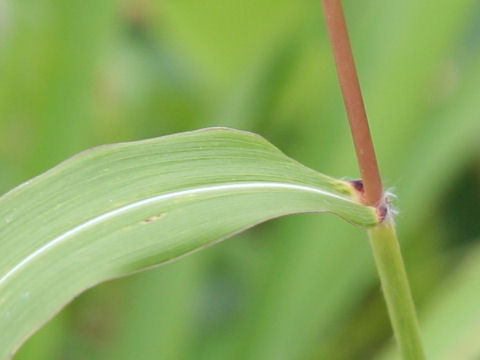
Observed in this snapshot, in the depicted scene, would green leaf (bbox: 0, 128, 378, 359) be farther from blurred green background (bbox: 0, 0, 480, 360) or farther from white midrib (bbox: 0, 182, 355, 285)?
blurred green background (bbox: 0, 0, 480, 360)

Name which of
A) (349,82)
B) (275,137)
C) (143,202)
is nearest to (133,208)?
(143,202)

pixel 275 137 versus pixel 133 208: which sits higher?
pixel 275 137

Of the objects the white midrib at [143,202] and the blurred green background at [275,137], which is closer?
the white midrib at [143,202]

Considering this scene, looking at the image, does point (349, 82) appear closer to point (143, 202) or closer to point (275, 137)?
point (143, 202)

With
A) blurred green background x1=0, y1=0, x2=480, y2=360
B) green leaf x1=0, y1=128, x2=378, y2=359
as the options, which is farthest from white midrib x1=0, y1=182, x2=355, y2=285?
blurred green background x1=0, y1=0, x2=480, y2=360

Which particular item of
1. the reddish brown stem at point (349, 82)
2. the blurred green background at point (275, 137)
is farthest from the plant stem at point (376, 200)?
the blurred green background at point (275, 137)

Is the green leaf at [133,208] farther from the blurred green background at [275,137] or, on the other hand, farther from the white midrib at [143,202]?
the blurred green background at [275,137]
